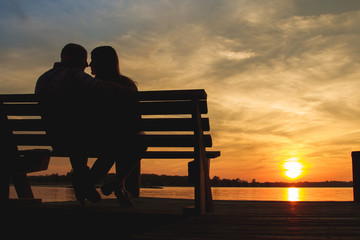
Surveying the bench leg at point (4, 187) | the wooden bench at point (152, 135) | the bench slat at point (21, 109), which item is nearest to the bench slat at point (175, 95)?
the wooden bench at point (152, 135)

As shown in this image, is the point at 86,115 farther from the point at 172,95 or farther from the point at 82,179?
the point at 172,95

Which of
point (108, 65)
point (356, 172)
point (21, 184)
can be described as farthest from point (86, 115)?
point (356, 172)

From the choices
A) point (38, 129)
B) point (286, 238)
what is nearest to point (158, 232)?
point (286, 238)

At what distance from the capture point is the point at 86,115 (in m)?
4.27

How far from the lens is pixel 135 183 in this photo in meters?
6.78

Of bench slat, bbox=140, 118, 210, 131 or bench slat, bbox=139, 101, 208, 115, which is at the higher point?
bench slat, bbox=139, 101, 208, 115

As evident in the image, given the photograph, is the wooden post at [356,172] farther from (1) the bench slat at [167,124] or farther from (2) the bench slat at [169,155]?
(1) the bench slat at [167,124]

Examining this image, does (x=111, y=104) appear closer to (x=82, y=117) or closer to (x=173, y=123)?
(x=82, y=117)

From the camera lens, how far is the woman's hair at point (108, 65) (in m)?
4.45

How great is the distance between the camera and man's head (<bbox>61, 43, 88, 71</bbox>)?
427 cm

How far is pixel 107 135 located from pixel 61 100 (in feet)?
2.09

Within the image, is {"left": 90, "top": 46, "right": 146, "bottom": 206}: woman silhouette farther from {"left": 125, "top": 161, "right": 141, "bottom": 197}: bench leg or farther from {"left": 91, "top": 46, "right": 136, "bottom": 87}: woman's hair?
{"left": 125, "top": 161, "right": 141, "bottom": 197}: bench leg

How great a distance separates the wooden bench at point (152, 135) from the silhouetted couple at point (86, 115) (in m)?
0.20

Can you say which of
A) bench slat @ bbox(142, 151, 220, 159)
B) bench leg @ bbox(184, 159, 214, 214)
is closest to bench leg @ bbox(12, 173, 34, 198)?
bench slat @ bbox(142, 151, 220, 159)
